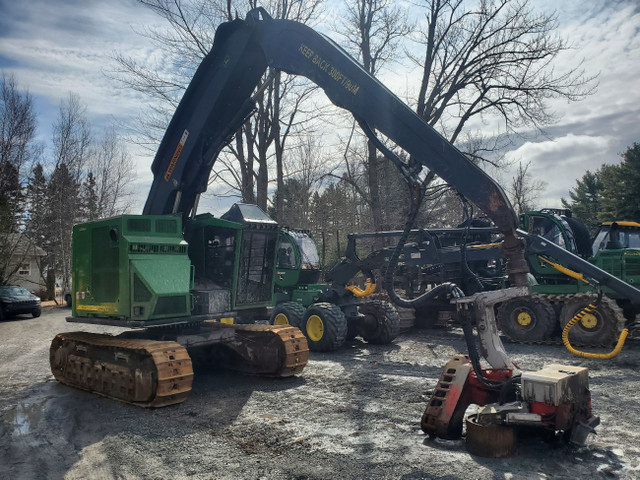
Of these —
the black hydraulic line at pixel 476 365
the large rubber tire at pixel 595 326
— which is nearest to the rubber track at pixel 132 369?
the black hydraulic line at pixel 476 365

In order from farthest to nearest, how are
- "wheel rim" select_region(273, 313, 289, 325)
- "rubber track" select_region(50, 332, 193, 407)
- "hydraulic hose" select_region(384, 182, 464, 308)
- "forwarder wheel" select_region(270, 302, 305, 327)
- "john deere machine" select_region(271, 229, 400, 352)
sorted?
"wheel rim" select_region(273, 313, 289, 325) < "forwarder wheel" select_region(270, 302, 305, 327) < "john deere machine" select_region(271, 229, 400, 352) < "rubber track" select_region(50, 332, 193, 407) < "hydraulic hose" select_region(384, 182, 464, 308)

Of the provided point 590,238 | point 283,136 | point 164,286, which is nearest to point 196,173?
point 164,286

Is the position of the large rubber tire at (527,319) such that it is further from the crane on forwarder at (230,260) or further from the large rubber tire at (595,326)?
the crane on forwarder at (230,260)

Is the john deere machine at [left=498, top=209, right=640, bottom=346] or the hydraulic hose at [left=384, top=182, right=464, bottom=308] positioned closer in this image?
the hydraulic hose at [left=384, top=182, right=464, bottom=308]

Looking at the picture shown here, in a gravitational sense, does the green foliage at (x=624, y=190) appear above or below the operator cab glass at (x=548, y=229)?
above

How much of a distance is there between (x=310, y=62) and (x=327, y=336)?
18.5 ft

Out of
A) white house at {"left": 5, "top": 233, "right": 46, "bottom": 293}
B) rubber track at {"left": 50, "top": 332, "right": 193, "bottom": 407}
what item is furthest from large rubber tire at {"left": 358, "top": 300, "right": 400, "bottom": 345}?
white house at {"left": 5, "top": 233, "right": 46, "bottom": 293}

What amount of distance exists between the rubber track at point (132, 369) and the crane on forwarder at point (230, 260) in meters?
0.02

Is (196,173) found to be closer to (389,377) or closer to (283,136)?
(389,377)

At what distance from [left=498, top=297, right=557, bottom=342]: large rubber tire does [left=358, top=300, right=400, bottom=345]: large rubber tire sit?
263 centimetres

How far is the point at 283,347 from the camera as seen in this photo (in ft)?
25.8

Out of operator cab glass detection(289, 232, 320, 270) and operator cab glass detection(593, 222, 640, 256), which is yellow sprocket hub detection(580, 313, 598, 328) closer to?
operator cab glass detection(593, 222, 640, 256)

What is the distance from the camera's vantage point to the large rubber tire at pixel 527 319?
37.5 feet

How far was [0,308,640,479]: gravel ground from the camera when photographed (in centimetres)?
445
